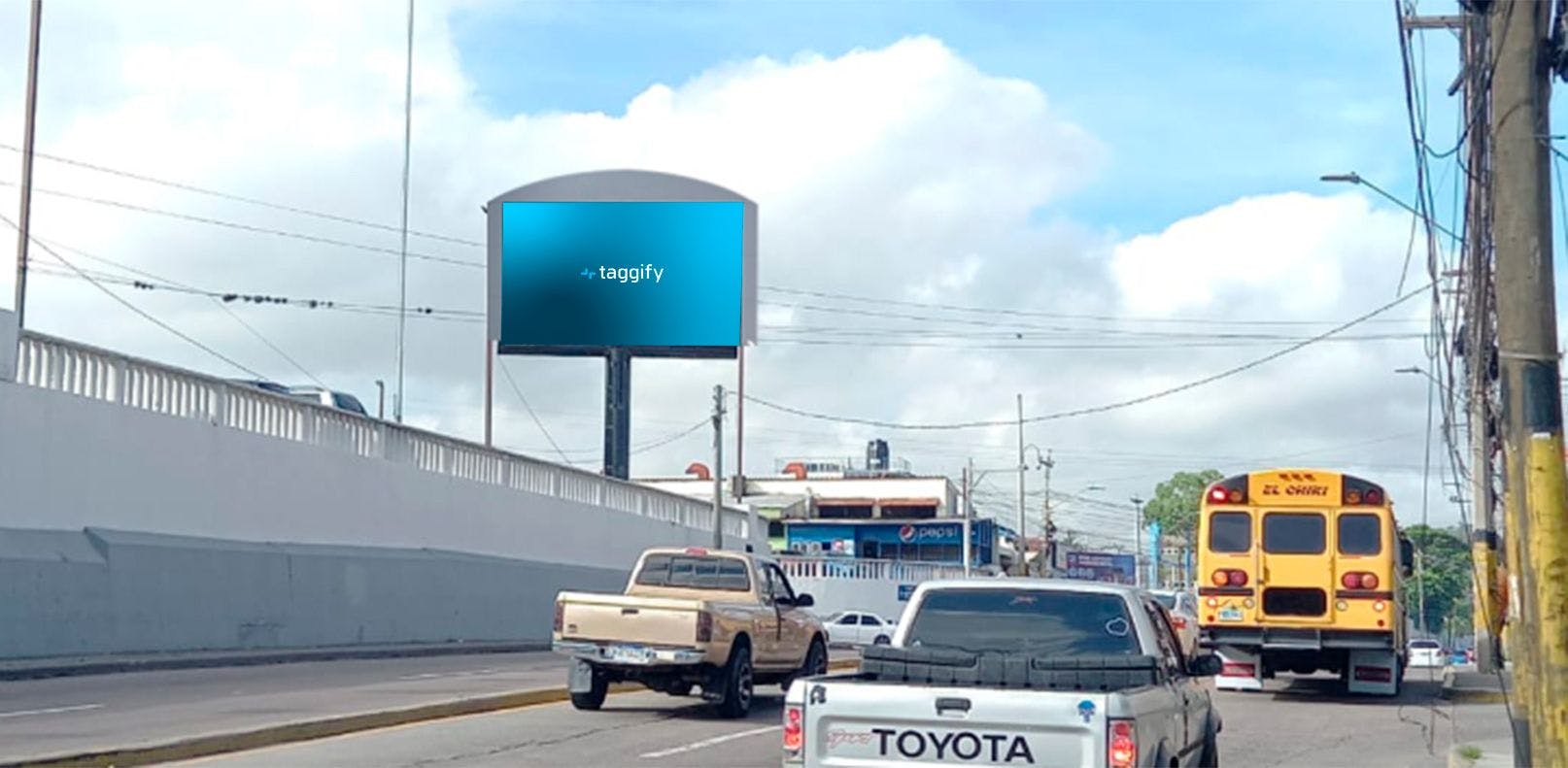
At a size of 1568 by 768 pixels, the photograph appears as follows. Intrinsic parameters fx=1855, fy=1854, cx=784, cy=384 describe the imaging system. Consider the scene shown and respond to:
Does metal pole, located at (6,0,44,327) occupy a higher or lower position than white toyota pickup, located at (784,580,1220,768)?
higher

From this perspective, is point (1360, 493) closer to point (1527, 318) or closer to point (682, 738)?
point (682, 738)

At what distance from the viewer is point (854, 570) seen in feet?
229

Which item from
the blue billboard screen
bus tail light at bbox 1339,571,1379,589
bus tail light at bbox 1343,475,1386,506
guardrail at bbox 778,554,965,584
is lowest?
bus tail light at bbox 1339,571,1379,589

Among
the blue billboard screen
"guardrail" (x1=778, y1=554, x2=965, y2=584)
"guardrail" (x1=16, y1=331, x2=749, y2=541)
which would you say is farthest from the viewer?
"guardrail" (x1=778, y1=554, x2=965, y2=584)

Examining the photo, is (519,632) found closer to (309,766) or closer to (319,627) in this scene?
(319,627)

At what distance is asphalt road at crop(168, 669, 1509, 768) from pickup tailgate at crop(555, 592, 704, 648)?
2.83ft

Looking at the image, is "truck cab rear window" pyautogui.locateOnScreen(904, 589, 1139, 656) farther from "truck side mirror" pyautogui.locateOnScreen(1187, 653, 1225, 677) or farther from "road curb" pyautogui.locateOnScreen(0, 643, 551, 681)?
"road curb" pyautogui.locateOnScreen(0, 643, 551, 681)

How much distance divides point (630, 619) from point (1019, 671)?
30.0 feet

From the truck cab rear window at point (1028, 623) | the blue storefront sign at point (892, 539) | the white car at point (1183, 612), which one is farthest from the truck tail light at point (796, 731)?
the blue storefront sign at point (892, 539)

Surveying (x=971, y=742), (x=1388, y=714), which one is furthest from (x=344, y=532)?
(x=971, y=742)

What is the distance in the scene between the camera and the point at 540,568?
44.4 metres

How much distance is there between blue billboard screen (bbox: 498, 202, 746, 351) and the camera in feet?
177

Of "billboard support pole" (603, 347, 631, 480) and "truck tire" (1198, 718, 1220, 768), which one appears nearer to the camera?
"truck tire" (1198, 718, 1220, 768)

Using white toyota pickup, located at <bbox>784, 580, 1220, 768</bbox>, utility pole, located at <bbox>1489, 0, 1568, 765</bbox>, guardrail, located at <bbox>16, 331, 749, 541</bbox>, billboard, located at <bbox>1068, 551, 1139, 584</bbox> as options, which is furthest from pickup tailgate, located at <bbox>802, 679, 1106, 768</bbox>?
billboard, located at <bbox>1068, 551, 1139, 584</bbox>
